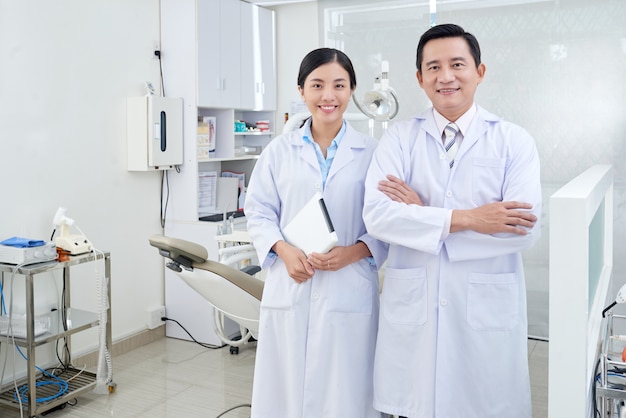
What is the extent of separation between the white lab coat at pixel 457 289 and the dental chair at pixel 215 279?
2.49ft

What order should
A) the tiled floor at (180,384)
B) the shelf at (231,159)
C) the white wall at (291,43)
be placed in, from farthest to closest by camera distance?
1. the white wall at (291,43)
2. the shelf at (231,159)
3. the tiled floor at (180,384)

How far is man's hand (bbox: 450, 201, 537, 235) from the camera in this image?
1.60 m

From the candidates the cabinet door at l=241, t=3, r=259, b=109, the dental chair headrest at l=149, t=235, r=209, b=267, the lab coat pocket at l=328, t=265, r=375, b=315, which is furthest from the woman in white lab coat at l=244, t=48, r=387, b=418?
the cabinet door at l=241, t=3, r=259, b=109

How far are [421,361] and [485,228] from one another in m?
0.41

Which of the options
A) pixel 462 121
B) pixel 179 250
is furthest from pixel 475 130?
pixel 179 250

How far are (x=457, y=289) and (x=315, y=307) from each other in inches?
17.7

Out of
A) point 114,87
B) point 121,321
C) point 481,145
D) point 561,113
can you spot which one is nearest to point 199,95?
point 114,87

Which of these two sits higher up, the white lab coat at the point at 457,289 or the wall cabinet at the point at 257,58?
the wall cabinet at the point at 257,58

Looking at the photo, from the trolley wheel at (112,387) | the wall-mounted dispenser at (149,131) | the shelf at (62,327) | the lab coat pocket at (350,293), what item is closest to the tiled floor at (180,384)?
the trolley wheel at (112,387)

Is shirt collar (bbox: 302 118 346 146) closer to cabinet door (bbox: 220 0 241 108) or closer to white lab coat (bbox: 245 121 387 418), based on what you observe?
white lab coat (bbox: 245 121 387 418)

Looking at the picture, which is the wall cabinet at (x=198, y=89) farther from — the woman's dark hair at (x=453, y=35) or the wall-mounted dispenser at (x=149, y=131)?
the woman's dark hair at (x=453, y=35)

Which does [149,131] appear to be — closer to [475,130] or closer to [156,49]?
[156,49]

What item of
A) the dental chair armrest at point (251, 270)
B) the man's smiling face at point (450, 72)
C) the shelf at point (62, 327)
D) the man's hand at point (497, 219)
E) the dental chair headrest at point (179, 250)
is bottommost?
the shelf at point (62, 327)

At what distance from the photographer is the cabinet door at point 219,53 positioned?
12.9 feet
